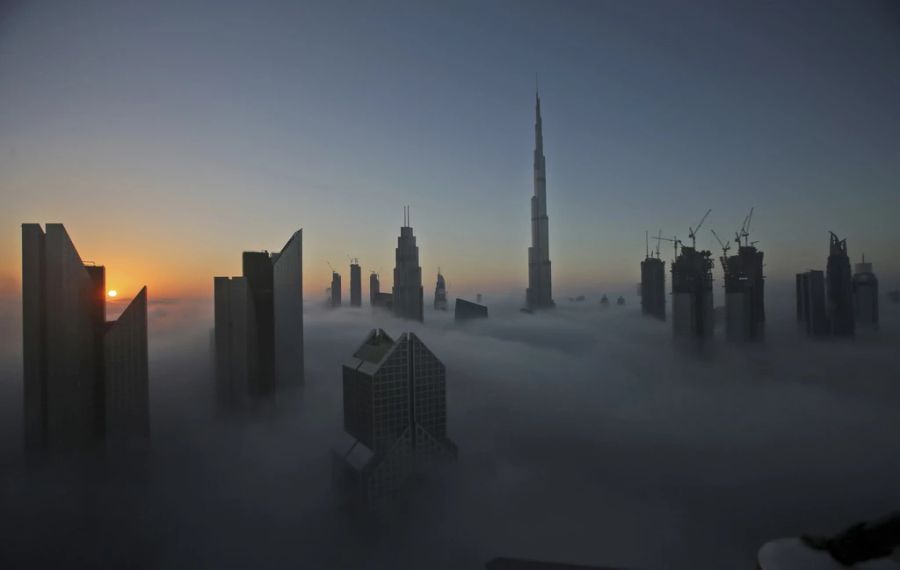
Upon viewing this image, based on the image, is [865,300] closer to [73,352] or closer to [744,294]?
[744,294]

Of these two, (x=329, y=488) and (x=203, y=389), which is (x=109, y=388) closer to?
(x=203, y=389)

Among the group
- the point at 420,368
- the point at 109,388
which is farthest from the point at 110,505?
the point at 420,368

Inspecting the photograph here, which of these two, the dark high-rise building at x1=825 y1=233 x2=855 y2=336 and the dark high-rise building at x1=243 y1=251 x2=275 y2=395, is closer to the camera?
the dark high-rise building at x1=243 y1=251 x2=275 y2=395

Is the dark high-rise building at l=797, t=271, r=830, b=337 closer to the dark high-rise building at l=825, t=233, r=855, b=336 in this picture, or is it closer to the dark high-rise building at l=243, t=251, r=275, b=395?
the dark high-rise building at l=825, t=233, r=855, b=336

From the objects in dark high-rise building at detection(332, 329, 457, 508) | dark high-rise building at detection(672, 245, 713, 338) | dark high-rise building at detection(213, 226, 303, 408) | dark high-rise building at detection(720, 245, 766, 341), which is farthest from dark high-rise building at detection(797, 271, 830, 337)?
dark high-rise building at detection(213, 226, 303, 408)

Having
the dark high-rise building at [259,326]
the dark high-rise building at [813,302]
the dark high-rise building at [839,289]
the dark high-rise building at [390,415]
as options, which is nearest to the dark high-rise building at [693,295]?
the dark high-rise building at [813,302]

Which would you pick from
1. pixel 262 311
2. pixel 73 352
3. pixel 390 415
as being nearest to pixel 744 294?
pixel 390 415

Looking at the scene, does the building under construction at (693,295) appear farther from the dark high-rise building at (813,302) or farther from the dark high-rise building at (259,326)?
the dark high-rise building at (259,326)
